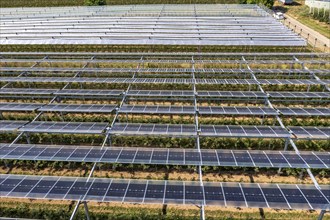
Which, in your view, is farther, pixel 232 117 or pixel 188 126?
pixel 232 117

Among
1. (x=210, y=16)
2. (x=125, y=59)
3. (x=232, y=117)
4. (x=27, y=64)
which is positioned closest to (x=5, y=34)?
(x=27, y=64)

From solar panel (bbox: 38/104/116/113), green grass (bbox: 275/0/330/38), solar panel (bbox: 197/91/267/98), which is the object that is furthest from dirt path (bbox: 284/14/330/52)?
solar panel (bbox: 38/104/116/113)

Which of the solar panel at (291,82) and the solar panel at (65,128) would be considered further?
the solar panel at (291,82)

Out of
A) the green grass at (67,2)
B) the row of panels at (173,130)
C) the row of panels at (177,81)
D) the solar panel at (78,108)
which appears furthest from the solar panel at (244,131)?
the green grass at (67,2)

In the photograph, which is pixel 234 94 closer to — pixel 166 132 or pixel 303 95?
pixel 303 95

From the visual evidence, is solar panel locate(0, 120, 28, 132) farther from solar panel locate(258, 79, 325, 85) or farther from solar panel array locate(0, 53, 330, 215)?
solar panel locate(258, 79, 325, 85)

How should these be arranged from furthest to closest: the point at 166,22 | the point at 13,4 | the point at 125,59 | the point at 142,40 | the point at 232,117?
the point at 13,4
the point at 166,22
the point at 142,40
the point at 125,59
the point at 232,117

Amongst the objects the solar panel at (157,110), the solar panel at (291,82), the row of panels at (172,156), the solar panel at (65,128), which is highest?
the solar panel at (291,82)

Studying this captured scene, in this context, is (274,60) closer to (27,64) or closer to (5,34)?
(27,64)

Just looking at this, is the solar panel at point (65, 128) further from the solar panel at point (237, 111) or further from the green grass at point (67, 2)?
the green grass at point (67, 2)
